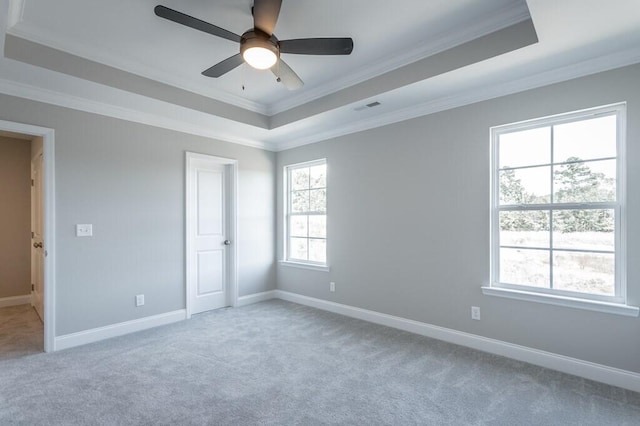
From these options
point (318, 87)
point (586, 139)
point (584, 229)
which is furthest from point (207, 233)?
point (586, 139)

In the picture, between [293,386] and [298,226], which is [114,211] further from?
[293,386]

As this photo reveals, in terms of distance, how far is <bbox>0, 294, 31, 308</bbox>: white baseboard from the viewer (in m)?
4.66

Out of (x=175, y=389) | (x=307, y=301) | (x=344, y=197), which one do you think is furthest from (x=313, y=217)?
(x=175, y=389)

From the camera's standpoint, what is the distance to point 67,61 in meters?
2.79

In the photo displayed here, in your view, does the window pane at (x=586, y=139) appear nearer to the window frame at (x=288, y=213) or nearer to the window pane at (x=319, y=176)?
the window pane at (x=319, y=176)

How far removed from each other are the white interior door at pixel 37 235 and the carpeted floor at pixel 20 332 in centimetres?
12

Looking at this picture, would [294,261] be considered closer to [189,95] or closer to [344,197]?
[344,197]

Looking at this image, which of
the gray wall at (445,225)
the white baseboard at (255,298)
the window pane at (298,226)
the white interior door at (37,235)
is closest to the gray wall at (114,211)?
the white baseboard at (255,298)

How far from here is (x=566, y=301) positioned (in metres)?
2.68

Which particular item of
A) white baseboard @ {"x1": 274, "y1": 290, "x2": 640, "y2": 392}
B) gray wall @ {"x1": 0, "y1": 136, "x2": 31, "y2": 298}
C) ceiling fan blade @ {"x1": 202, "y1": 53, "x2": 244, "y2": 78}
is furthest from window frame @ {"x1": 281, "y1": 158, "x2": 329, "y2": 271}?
gray wall @ {"x1": 0, "y1": 136, "x2": 31, "y2": 298}

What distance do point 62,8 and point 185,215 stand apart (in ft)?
7.85

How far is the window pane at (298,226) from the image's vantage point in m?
5.02

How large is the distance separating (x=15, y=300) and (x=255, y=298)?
3507 millimetres

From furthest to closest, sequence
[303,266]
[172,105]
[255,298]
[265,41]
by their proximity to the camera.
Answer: [255,298] → [303,266] → [172,105] → [265,41]
